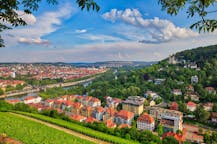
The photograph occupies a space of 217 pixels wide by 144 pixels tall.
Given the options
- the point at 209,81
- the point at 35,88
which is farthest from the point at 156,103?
the point at 35,88

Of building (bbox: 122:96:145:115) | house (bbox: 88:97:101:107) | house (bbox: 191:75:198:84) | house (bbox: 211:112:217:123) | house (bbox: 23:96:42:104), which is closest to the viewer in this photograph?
house (bbox: 211:112:217:123)

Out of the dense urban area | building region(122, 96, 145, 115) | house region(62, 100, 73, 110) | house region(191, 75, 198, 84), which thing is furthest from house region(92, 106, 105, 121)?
house region(191, 75, 198, 84)

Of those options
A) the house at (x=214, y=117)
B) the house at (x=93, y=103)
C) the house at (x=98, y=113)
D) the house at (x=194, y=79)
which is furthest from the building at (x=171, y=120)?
the house at (x=194, y=79)

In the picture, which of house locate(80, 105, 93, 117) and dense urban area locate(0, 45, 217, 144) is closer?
dense urban area locate(0, 45, 217, 144)

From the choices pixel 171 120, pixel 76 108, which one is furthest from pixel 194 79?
pixel 76 108

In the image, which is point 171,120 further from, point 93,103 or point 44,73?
point 44,73

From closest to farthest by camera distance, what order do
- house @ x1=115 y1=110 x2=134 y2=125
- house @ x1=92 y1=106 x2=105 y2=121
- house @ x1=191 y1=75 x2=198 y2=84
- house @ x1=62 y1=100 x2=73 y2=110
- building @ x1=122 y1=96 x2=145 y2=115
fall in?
1. house @ x1=115 y1=110 x2=134 y2=125
2. house @ x1=92 y1=106 x2=105 y2=121
3. building @ x1=122 y1=96 x2=145 y2=115
4. house @ x1=62 y1=100 x2=73 y2=110
5. house @ x1=191 y1=75 x2=198 y2=84

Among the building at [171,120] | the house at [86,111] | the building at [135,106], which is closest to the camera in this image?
the building at [171,120]

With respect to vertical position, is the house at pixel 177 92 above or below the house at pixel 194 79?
below

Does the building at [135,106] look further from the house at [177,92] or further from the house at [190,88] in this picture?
the house at [190,88]

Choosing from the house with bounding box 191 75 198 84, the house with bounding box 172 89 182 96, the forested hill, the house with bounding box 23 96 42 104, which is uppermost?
the forested hill

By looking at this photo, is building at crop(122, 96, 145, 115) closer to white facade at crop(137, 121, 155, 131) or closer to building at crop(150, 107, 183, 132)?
building at crop(150, 107, 183, 132)
